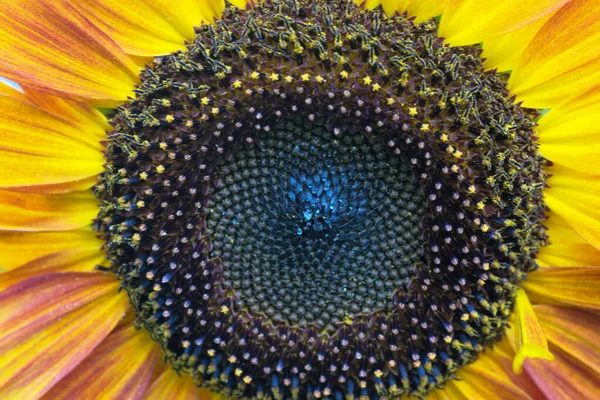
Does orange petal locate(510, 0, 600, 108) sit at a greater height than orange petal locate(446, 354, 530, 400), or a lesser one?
greater

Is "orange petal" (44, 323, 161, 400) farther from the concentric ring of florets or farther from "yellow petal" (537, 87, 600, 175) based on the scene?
"yellow petal" (537, 87, 600, 175)

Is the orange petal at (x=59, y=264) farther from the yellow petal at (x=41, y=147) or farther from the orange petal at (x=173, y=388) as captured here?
the orange petal at (x=173, y=388)

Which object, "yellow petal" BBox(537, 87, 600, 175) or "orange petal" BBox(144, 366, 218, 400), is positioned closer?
"yellow petal" BBox(537, 87, 600, 175)

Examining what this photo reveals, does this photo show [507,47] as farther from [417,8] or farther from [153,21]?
[153,21]

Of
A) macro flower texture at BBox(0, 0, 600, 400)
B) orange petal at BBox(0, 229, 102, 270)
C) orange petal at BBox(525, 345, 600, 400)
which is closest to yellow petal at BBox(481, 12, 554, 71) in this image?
macro flower texture at BBox(0, 0, 600, 400)

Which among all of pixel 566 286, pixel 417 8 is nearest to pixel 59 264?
pixel 417 8

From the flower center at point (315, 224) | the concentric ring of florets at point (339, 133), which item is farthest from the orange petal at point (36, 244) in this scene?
the flower center at point (315, 224)
